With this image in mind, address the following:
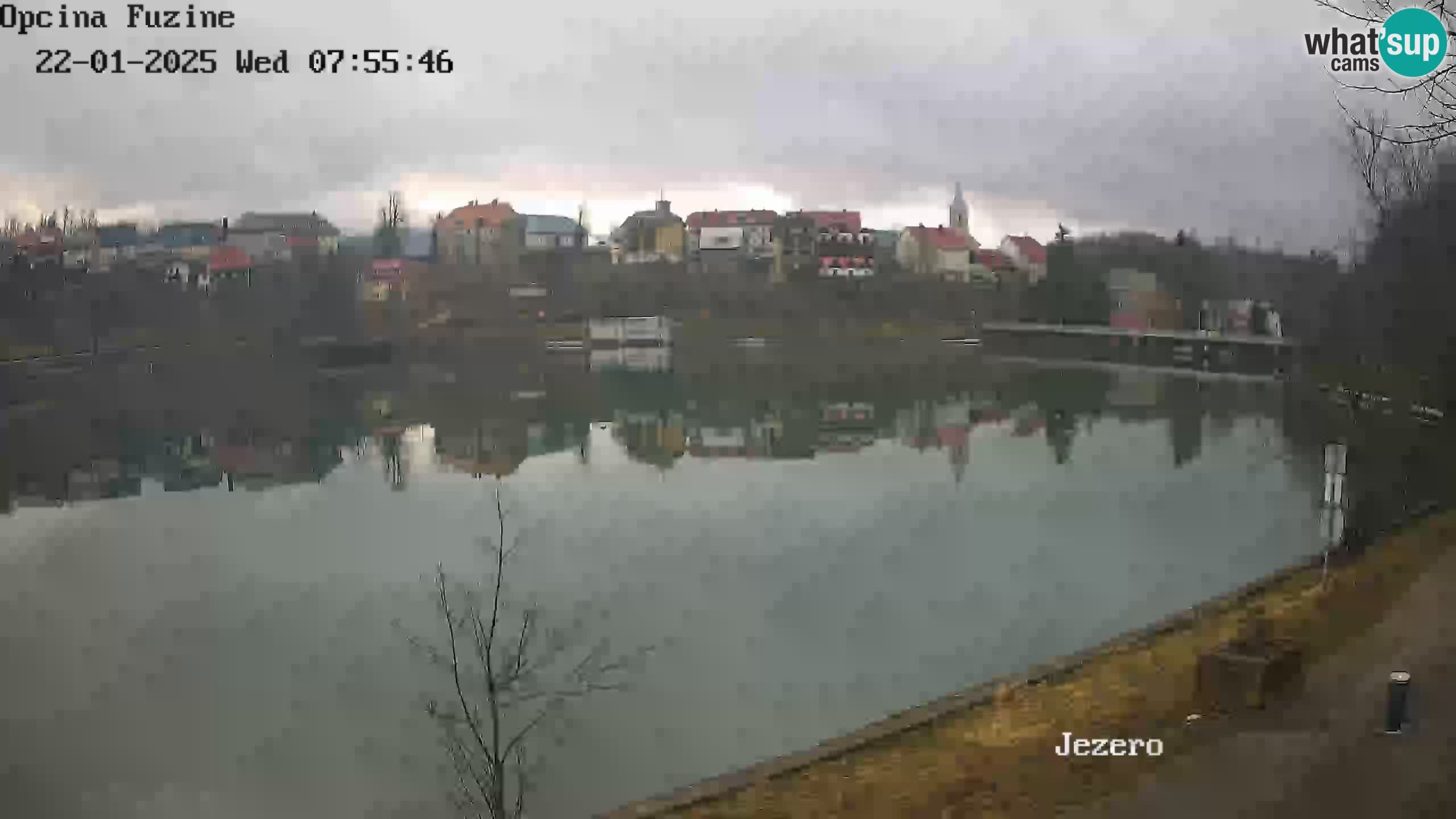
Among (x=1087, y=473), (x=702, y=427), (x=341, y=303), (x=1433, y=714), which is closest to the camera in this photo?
(x=1433, y=714)

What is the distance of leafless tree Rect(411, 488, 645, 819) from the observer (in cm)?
326

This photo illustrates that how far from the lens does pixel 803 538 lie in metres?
6.52

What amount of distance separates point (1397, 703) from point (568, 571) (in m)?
4.04

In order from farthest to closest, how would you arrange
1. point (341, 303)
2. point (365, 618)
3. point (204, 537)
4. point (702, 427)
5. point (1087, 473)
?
point (341, 303) < point (702, 427) < point (1087, 473) < point (204, 537) < point (365, 618)

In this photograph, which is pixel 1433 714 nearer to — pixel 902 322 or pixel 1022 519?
pixel 1022 519

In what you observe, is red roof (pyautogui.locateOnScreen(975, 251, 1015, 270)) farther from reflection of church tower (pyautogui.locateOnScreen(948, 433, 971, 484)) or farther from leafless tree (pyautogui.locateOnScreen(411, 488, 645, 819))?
leafless tree (pyautogui.locateOnScreen(411, 488, 645, 819))

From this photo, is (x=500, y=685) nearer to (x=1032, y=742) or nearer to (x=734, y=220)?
(x=1032, y=742)

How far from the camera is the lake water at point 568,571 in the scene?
12.5 ft

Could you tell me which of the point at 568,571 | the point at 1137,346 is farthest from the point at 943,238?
the point at 568,571

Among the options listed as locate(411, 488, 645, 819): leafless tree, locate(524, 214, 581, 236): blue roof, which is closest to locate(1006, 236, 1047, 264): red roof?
locate(524, 214, 581, 236): blue roof

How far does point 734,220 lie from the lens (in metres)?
25.1

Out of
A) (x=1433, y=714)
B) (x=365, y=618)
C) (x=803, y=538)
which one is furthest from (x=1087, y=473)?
(x=1433, y=714)

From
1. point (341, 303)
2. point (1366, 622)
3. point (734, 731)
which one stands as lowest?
point (734, 731)

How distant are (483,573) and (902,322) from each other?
1756 centimetres
